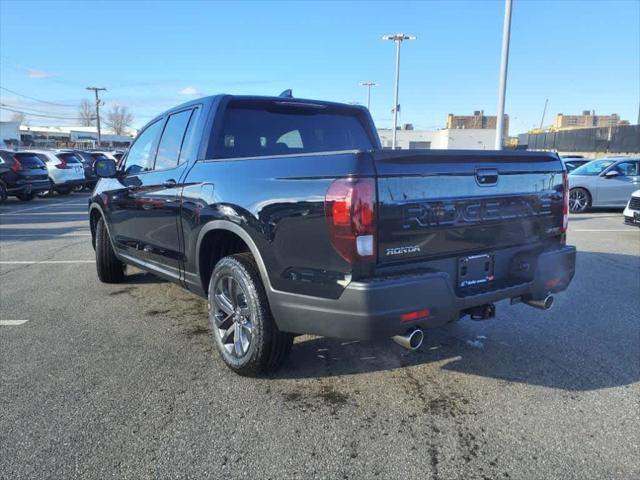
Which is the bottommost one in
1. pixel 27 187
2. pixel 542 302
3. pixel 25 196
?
pixel 25 196

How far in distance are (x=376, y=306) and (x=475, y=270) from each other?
92 centimetres

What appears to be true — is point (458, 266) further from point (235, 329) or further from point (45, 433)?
point (45, 433)

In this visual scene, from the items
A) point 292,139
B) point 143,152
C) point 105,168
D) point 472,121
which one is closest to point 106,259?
point 105,168

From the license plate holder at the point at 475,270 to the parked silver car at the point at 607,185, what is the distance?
1260 centimetres

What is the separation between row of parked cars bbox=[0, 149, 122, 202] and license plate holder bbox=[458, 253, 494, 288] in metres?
14.7

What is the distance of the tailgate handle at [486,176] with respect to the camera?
10.7 ft

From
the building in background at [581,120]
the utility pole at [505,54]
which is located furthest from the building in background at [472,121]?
the utility pole at [505,54]

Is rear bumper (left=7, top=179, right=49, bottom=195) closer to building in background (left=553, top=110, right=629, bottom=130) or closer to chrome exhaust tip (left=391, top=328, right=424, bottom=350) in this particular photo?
chrome exhaust tip (left=391, top=328, right=424, bottom=350)

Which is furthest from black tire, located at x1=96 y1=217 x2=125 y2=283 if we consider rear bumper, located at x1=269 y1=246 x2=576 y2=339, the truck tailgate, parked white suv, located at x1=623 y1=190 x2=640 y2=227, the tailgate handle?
Answer: parked white suv, located at x1=623 y1=190 x2=640 y2=227

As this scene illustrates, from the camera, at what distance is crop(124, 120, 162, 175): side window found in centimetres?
520

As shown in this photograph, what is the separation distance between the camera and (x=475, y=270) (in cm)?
333

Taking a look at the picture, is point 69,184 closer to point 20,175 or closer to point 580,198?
point 20,175

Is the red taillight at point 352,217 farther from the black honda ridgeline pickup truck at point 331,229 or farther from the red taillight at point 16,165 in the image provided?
the red taillight at point 16,165

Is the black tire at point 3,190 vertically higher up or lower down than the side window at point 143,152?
lower down
